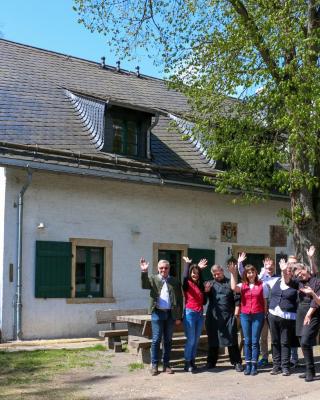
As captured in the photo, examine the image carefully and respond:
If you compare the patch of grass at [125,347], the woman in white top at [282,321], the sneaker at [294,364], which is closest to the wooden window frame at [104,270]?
the patch of grass at [125,347]

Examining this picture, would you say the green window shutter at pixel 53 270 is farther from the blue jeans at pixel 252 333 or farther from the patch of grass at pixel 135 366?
the blue jeans at pixel 252 333

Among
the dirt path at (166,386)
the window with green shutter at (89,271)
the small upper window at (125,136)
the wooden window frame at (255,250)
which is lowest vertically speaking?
the dirt path at (166,386)

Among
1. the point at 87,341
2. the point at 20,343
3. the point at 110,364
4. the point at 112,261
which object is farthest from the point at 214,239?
the point at 110,364

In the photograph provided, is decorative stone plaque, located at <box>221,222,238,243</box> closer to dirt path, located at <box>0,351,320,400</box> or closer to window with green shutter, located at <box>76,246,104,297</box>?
window with green shutter, located at <box>76,246,104,297</box>

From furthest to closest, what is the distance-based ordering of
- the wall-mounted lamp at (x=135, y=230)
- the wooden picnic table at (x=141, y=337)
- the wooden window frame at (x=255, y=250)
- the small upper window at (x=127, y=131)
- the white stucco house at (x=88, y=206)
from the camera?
1. the wooden window frame at (x=255, y=250)
2. the small upper window at (x=127, y=131)
3. the wall-mounted lamp at (x=135, y=230)
4. the white stucco house at (x=88, y=206)
5. the wooden picnic table at (x=141, y=337)

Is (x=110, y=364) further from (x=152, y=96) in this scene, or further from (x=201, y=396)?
(x=152, y=96)

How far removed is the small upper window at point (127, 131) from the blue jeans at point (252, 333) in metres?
7.33

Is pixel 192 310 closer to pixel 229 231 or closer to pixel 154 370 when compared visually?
pixel 154 370

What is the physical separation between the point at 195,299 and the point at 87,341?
14.9 ft

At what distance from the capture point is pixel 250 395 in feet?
26.2

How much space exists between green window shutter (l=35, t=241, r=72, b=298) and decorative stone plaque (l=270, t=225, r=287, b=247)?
6798mm

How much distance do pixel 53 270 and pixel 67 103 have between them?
15.8 feet

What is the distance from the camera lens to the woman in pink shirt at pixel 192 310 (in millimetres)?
9586

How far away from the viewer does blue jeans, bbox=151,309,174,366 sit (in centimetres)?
937
